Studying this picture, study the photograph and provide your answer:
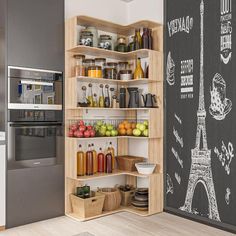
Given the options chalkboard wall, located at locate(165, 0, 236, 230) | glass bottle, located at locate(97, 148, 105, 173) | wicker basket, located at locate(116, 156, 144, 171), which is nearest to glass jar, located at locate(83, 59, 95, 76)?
chalkboard wall, located at locate(165, 0, 236, 230)

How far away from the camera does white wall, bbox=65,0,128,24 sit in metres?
3.78

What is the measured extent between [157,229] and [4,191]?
161cm

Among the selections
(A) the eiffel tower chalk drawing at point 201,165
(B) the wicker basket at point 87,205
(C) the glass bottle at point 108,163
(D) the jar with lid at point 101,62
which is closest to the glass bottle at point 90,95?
(D) the jar with lid at point 101,62

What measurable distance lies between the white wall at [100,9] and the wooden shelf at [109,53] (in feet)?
1.58

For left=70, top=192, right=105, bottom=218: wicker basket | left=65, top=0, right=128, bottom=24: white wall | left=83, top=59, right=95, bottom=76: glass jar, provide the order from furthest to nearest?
left=65, top=0, right=128, bottom=24: white wall < left=83, top=59, right=95, bottom=76: glass jar < left=70, top=192, right=105, bottom=218: wicker basket

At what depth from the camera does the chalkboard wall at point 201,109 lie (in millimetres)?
3090

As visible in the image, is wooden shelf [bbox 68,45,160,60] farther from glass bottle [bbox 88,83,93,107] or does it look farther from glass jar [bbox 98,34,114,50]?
glass bottle [bbox 88,83,93,107]

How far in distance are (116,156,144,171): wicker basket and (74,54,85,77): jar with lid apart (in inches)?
47.8

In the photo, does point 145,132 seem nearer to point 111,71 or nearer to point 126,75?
point 126,75

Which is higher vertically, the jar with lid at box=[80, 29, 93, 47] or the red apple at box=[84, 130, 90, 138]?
the jar with lid at box=[80, 29, 93, 47]

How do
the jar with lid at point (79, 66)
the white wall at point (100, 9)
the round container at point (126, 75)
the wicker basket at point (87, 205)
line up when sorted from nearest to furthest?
the wicker basket at point (87, 205) < the jar with lid at point (79, 66) < the white wall at point (100, 9) < the round container at point (126, 75)

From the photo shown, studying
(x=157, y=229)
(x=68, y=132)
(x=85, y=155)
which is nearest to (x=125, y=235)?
(x=157, y=229)

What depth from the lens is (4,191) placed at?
3.14m

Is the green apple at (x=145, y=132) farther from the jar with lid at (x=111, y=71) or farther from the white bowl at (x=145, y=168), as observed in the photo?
the jar with lid at (x=111, y=71)
